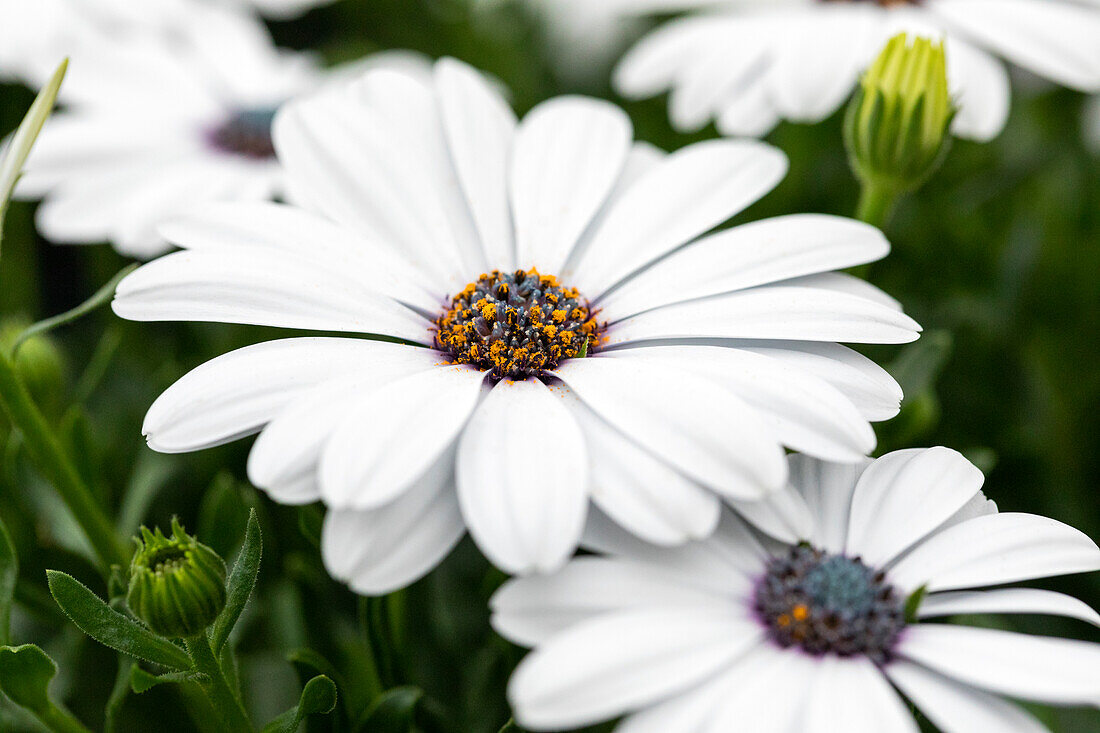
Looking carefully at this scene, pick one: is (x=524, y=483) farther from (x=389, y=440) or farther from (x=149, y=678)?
(x=149, y=678)

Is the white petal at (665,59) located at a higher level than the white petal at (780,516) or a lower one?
higher

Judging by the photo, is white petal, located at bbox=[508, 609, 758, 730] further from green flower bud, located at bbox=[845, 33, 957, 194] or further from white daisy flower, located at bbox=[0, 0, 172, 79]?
white daisy flower, located at bbox=[0, 0, 172, 79]

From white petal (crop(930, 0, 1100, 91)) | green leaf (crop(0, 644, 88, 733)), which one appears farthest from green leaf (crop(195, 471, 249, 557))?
white petal (crop(930, 0, 1100, 91))

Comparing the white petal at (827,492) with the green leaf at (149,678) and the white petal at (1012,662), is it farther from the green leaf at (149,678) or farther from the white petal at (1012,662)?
the green leaf at (149,678)

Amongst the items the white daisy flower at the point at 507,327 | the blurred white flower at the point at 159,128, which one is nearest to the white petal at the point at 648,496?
the white daisy flower at the point at 507,327

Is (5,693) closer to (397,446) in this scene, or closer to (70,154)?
(397,446)

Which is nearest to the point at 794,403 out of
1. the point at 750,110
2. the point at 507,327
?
the point at 507,327

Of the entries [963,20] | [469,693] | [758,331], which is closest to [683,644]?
[758,331]
